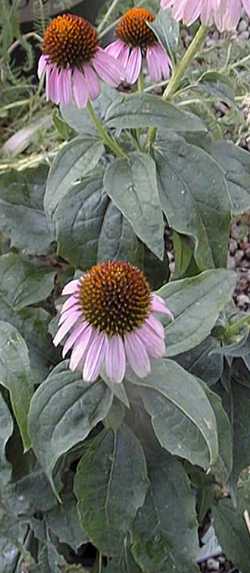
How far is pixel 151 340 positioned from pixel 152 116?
0.21m

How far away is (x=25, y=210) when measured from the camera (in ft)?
3.14

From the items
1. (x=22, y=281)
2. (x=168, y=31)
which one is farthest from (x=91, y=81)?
(x=22, y=281)

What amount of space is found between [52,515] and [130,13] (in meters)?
0.45

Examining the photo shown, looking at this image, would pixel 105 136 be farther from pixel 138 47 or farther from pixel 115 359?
pixel 115 359

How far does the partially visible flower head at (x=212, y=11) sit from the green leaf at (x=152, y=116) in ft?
0.25

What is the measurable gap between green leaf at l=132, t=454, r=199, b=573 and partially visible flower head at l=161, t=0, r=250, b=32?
36cm

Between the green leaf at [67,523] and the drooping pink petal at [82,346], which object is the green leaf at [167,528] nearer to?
the green leaf at [67,523]

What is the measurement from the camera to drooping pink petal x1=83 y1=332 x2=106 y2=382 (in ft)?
2.19

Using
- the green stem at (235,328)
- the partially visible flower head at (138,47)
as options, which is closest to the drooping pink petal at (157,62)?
the partially visible flower head at (138,47)

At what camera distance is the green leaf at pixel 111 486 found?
81 centimetres

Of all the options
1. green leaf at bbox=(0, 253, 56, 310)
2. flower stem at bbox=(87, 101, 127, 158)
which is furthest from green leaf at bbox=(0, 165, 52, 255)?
flower stem at bbox=(87, 101, 127, 158)

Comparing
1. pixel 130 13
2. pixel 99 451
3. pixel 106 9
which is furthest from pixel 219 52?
pixel 99 451

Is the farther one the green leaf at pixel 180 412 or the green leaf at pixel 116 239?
the green leaf at pixel 116 239

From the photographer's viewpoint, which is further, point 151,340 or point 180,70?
point 180,70
